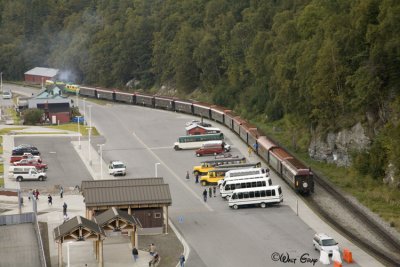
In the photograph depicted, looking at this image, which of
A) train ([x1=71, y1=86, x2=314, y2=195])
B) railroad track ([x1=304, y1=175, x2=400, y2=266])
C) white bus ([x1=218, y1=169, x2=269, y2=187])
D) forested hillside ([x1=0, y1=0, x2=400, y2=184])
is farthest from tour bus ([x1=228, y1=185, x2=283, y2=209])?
forested hillside ([x1=0, y1=0, x2=400, y2=184])

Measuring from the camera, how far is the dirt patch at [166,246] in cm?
5691

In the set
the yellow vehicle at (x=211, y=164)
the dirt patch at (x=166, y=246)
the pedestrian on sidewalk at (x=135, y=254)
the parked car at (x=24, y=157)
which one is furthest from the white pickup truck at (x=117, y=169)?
the pedestrian on sidewalk at (x=135, y=254)

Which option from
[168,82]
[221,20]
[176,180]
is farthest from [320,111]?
[168,82]

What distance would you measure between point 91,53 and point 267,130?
2747 inches

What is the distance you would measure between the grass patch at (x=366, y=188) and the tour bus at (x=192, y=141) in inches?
412

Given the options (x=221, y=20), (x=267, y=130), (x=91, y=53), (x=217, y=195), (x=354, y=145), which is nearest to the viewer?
(x=217, y=195)

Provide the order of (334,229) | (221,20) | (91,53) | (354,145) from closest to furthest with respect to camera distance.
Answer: (334,229), (354,145), (221,20), (91,53)

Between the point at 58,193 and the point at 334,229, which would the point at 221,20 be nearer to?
the point at 58,193

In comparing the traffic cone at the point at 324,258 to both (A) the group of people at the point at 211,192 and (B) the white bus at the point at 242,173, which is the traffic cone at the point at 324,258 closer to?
(A) the group of people at the point at 211,192

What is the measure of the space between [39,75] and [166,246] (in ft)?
405

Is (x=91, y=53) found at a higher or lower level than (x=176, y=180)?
higher

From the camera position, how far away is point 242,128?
100m

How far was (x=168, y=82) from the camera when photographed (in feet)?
499

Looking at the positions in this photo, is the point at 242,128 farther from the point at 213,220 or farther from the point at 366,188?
the point at 213,220
